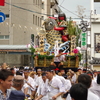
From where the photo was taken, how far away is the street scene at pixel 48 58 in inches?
224

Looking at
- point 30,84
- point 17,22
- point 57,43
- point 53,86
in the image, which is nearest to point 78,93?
point 53,86

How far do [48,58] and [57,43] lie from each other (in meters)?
1.22

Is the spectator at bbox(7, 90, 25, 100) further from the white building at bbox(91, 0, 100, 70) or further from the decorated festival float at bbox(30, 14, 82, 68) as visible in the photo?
the white building at bbox(91, 0, 100, 70)

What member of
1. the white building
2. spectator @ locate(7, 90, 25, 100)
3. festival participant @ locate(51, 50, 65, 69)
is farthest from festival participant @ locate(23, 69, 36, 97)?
the white building

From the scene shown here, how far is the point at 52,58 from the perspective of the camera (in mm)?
18953

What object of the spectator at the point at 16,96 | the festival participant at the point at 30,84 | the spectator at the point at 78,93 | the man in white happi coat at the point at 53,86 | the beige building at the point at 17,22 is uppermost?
the beige building at the point at 17,22

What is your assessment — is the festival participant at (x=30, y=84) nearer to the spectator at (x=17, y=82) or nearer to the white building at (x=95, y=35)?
the spectator at (x=17, y=82)

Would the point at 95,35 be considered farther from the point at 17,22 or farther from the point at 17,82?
the point at 17,82

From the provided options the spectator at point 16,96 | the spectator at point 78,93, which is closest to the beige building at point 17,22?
the spectator at point 16,96

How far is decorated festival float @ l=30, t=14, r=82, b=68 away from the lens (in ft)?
62.7

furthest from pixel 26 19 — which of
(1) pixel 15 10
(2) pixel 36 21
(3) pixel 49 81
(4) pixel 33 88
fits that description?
(3) pixel 49 81

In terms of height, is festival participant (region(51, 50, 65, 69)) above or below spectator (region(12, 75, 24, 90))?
below

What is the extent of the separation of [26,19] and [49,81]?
36.7 meters

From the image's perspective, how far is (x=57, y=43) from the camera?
19891 mm
